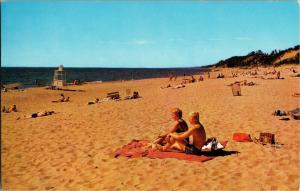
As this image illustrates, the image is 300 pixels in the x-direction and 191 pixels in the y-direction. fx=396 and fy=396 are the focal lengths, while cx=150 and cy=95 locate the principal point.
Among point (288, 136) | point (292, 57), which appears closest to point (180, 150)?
point (288, 136)

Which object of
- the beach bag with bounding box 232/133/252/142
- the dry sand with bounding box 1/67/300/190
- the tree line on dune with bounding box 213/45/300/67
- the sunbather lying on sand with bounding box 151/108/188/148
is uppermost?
the tree line on dune with bounding box 213/45/300/67

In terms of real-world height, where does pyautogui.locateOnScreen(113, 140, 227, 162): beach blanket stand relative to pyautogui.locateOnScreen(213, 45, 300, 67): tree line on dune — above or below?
below

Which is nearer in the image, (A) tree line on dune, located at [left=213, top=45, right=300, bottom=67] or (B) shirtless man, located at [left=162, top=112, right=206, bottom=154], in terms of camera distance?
(B) shirtless man, located at [left=162, top=112, right=206, bottom=154]

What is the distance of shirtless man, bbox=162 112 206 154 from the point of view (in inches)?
313

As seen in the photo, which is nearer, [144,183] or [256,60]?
[144,183]

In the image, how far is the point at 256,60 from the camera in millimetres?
74938

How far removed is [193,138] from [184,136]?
209 millimetres

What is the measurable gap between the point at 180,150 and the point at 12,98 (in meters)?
19.2

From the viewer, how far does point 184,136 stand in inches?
317

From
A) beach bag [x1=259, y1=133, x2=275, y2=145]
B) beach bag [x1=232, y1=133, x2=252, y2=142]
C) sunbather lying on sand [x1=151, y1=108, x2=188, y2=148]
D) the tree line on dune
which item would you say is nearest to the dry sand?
beach bag [x1=232, y1=133, x2=252, y2=142]

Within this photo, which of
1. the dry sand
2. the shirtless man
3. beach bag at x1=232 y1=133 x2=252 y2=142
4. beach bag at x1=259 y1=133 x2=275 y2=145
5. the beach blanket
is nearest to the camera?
the dry sand

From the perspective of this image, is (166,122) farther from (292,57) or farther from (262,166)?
(292,57)

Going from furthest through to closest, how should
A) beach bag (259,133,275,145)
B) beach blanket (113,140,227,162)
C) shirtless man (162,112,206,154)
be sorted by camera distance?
beach bag (259,133,275,145) → shirtless man (162,112,206,154) → beach blanket (113,140,227,162)

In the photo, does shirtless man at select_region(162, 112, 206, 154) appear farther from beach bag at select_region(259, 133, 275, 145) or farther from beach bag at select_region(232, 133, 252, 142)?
beach bag at select_region(259, 133, 275, 145)
